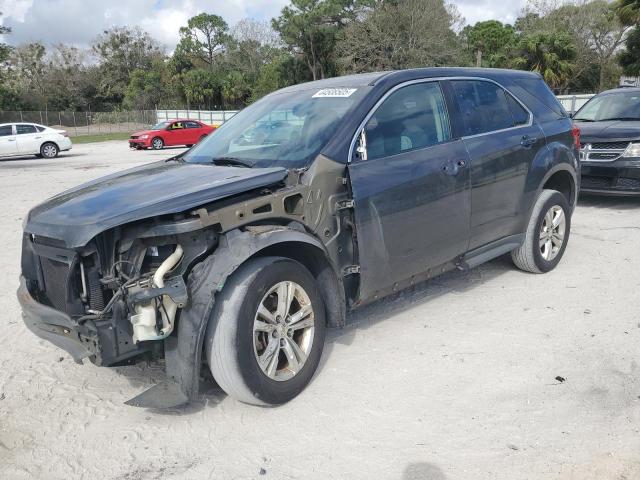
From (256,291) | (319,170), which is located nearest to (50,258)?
(256,291)

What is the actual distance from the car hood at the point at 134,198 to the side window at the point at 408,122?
0.83m

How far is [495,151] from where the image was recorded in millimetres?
4719

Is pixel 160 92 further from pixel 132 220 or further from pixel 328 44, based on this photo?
pixel 132 220

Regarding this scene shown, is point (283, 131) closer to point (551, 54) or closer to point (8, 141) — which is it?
point (8, 141)

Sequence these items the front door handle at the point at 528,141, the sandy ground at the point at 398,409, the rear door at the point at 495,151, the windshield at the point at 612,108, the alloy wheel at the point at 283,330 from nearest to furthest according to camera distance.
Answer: the sandy ground at the point at 398,409 → the alloy wheel at the point at 283,330 → the rear door at the point at 495,151 → the front door handle at the point at 528,141 → the windshield at the point at 612,108

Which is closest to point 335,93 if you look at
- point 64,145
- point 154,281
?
point 154,281

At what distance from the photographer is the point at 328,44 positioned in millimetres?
52969

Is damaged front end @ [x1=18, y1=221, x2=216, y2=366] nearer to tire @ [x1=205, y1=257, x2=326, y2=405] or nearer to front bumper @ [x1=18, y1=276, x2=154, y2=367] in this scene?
front bumper @ [x1=18, y1=276, x2=154, y2=367]

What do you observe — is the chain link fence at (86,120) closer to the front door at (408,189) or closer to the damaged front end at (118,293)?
the front door at (408,189)

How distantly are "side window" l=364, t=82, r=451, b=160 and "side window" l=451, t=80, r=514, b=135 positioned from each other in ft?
0.84

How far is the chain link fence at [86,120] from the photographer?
4612 cm

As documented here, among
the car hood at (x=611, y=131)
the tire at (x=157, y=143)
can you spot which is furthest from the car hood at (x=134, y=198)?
the tire at (x=157, y=143)

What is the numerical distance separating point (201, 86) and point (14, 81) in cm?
2081

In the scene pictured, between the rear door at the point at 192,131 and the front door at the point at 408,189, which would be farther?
the rear door at the point at 192,131
